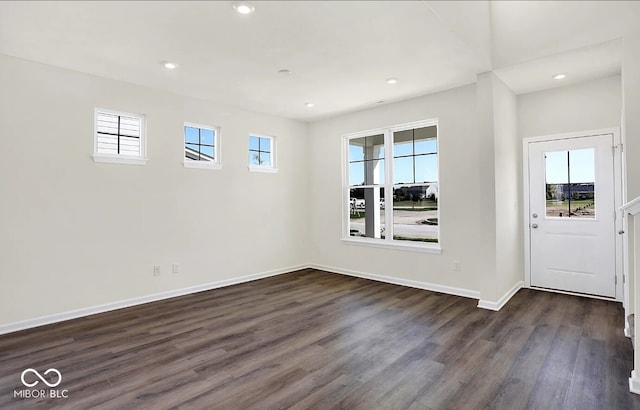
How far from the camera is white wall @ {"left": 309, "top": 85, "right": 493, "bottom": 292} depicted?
4355 mm

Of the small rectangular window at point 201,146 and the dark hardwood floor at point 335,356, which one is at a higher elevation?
the small rectangular window at point 201,146

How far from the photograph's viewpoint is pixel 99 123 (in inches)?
157

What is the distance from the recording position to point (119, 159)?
4020mm

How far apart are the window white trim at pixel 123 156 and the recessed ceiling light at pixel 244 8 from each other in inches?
93.9

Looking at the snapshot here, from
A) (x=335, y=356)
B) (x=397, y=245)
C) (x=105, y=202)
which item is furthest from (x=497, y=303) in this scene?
(x=105, y=202)

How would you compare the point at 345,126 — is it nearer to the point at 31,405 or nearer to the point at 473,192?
the point at 473,192

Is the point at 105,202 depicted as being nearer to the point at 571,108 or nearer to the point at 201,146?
the point at 201,146

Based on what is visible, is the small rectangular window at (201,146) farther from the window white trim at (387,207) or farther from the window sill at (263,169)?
the window white trim at (387,207)

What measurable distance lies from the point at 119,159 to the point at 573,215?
227 inches

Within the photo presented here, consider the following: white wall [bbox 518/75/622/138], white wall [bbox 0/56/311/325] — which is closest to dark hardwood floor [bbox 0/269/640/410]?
white wall [bbox 0/56/311/325]

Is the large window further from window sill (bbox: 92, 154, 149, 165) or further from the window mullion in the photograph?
window sill (bbox: 92, 154, 149, 165)

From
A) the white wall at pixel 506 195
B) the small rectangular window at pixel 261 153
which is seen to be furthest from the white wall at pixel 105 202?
the white wall at pixel 506 195

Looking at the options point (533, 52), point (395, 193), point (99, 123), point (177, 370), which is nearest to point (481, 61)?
point (533, 52)

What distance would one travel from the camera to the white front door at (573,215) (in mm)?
4137
